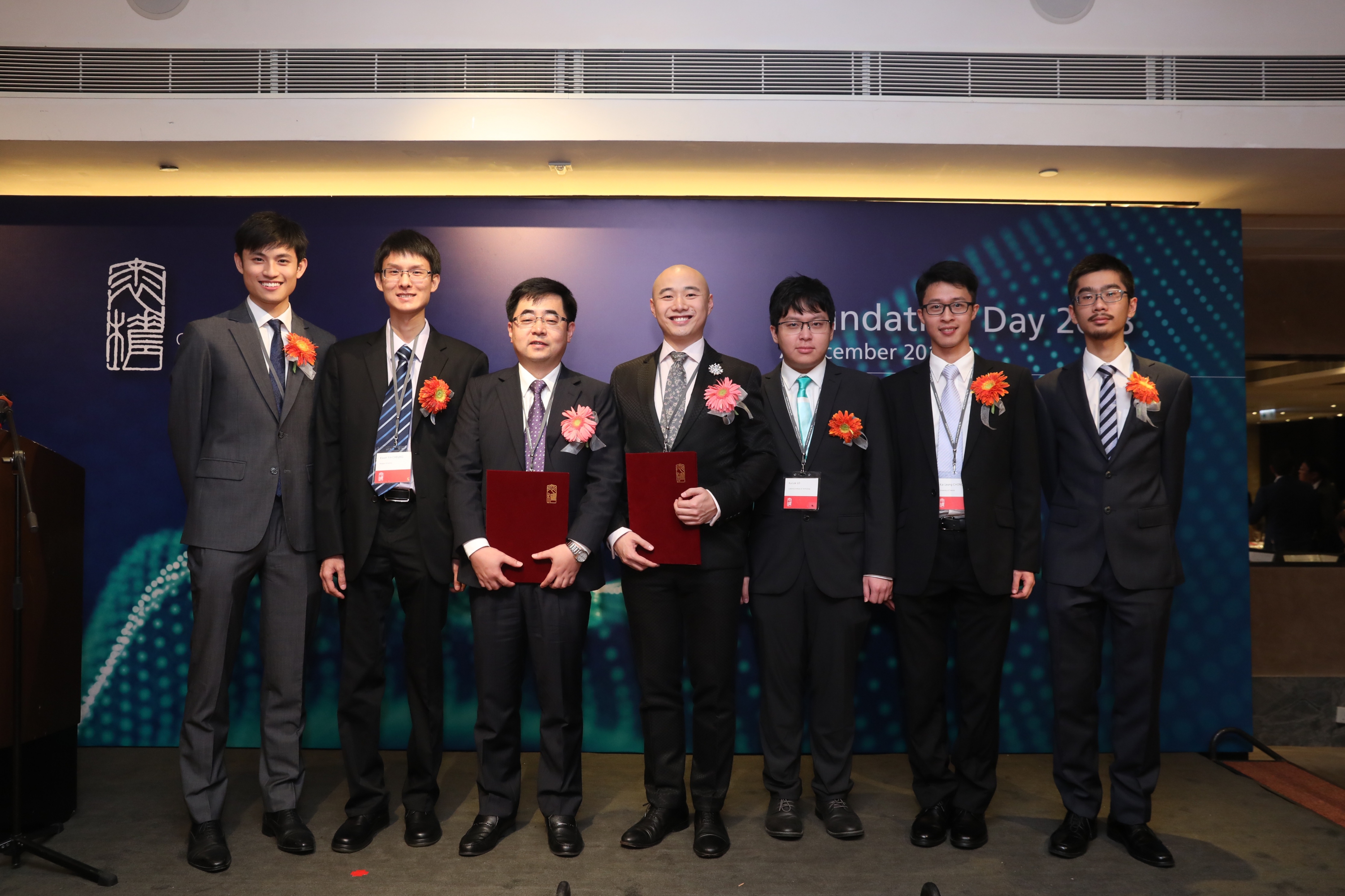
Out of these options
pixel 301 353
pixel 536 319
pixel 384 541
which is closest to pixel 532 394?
pixel 536 319

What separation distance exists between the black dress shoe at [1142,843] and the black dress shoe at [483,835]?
→ 2065mm

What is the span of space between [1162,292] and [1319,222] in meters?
1.41

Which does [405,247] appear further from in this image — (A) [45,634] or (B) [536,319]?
(A) [45,634]

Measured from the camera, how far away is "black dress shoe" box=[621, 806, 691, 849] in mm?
2854

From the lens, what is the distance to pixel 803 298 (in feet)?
10.2

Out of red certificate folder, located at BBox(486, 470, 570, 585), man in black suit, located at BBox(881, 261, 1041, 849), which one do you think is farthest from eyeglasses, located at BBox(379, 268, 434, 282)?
man in black suit, located at BBox(881, 261, 1041, 849)

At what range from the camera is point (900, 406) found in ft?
10.2

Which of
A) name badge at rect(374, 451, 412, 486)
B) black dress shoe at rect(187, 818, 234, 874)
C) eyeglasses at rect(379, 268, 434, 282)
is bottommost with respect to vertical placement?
black dress shoe at rect(187, 818, 234, 874)

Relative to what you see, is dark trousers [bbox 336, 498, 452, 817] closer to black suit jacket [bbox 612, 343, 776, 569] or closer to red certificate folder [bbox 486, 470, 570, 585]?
red certificate folder [bbox 486, 470, 570, 585]

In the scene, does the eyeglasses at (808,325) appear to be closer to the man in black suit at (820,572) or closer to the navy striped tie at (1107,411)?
the man in black suit at (820,572)

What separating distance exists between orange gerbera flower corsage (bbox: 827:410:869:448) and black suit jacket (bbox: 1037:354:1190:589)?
0.71 metres

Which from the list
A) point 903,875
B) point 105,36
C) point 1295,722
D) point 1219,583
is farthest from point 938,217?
point 105,36

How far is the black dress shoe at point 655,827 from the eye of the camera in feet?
9.36

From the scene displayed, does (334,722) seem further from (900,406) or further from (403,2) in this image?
(403,2)
